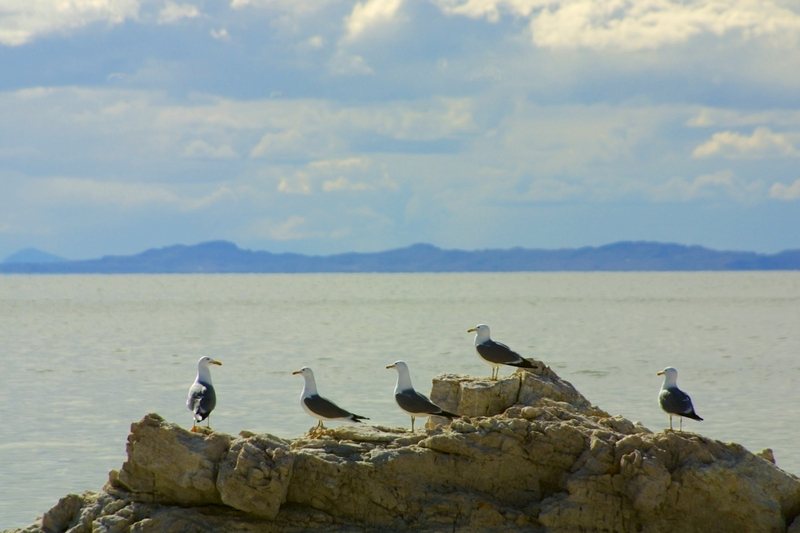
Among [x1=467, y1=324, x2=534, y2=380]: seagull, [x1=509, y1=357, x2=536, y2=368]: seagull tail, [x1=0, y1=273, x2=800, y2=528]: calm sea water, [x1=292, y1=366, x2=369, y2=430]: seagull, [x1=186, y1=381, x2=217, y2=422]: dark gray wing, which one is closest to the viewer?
[x1=292, y1=366, x2=369, y2=430]: seagull

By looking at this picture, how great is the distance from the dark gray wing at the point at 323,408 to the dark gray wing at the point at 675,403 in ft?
14.3

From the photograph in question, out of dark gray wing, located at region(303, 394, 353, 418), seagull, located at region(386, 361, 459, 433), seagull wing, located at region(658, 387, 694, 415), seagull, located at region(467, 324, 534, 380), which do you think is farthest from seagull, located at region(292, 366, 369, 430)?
seagull wing, located at region(658, 387, 694, 415)

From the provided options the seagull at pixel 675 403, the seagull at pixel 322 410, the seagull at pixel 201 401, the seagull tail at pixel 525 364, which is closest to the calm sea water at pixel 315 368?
the seagull at pixel 201 401

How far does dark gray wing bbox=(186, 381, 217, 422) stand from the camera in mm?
16844

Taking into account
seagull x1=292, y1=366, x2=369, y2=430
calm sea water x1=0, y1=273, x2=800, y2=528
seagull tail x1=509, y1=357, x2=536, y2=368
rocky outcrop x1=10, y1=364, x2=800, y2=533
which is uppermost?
seagull tail x1=509, y1=357, x2=536, y2=368

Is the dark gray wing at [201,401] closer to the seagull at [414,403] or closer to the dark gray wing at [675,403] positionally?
the seagull at [414,403]

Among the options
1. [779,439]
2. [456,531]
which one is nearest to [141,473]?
[456,531]

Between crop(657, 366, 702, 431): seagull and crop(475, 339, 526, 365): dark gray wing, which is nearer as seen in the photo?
crop(657, 366, 702, 431): seagull

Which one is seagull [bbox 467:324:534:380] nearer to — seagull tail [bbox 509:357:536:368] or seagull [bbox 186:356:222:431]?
seagull tail [bbox 509:357:536:368]

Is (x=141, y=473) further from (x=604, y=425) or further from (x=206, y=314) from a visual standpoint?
(x=206, y=314)

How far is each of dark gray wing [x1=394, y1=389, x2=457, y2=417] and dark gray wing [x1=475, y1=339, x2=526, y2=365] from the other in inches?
85.5

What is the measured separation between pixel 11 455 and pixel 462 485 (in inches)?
514

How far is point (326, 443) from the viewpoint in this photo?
594 inches

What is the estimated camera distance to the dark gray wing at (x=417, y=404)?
1633 cm
